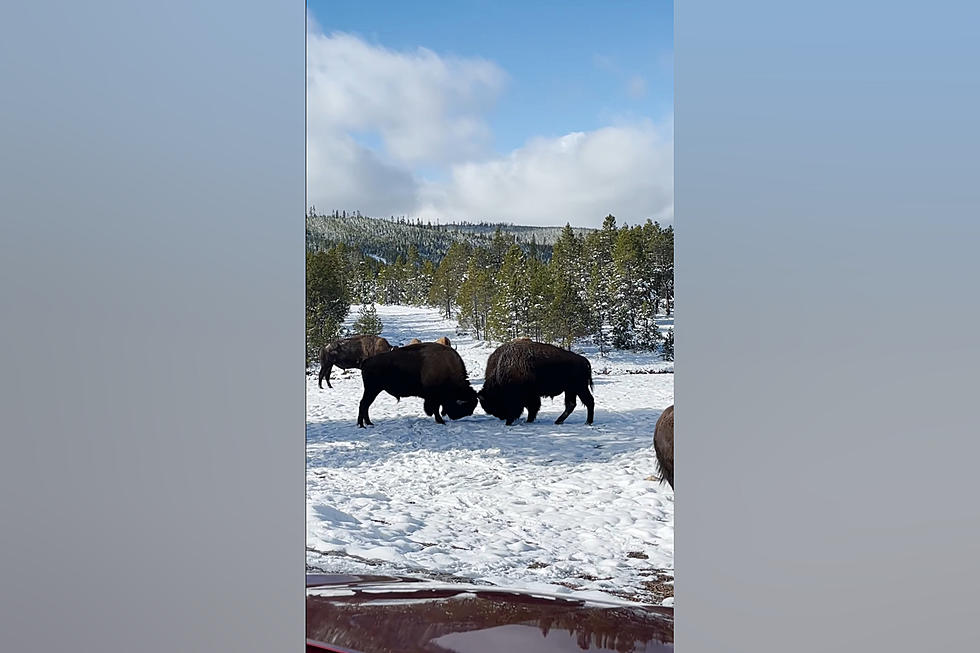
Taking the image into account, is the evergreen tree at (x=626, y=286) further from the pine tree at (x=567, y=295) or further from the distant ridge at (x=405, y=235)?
the distant ridge at (x=405, y=235)

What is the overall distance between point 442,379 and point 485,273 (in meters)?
0.38

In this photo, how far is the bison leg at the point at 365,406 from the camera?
2.12 meters

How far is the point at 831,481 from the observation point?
2.85 feet

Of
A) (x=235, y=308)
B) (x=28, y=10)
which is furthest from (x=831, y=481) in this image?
(x=28, y=10)

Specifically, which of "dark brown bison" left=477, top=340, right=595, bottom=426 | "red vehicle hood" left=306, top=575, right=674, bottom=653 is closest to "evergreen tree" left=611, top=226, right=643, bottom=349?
"dark brown bison" left=477, top=340, right=595, bottom=426

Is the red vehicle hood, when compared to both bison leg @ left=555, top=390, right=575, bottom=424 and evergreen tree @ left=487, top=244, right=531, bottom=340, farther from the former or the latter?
evergreen tree @ left=487, top=244, right=531, bottom=340

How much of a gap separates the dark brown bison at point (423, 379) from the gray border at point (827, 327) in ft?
4.10

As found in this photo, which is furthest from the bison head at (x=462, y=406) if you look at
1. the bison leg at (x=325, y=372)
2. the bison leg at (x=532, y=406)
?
the bison leg at (x=325, y=372)

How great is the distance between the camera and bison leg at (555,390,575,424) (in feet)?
6.66

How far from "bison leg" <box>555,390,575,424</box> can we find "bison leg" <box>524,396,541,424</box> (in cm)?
8

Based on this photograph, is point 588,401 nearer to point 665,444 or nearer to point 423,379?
point 665,444

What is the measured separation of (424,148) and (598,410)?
1035mm

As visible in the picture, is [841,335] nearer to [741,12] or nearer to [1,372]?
[741,12]

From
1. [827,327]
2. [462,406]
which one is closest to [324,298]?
[462,406]
